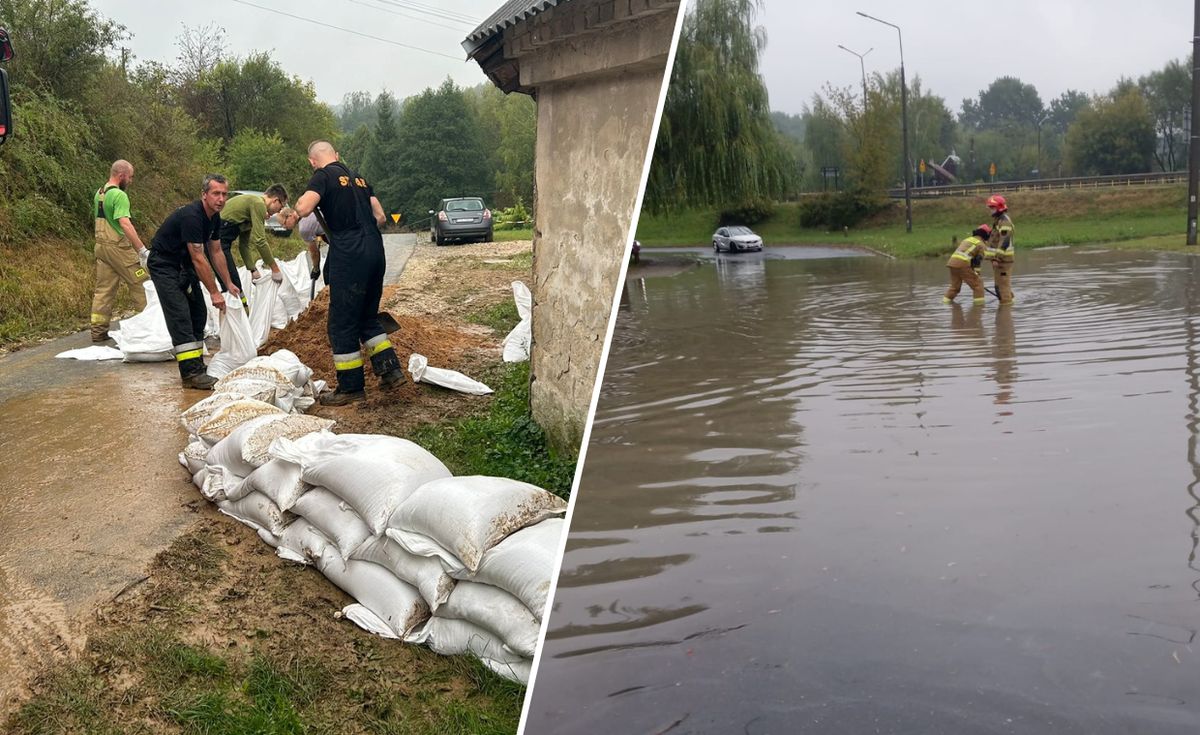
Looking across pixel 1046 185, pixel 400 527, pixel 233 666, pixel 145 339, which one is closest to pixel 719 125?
pixel 145 339

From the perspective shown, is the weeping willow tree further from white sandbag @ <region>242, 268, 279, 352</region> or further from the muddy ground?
the muddy ground

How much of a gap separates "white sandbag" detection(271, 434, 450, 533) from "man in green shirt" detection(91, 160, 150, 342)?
19.3ft

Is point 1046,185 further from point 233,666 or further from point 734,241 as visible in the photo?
point 233,666

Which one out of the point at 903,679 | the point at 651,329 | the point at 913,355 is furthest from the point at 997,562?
the point at 651,329

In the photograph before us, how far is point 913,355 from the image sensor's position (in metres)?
9.95

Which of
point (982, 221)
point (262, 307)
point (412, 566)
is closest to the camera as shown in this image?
point (412, 566)

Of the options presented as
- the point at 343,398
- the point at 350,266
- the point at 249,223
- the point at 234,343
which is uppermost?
the point at 249,223

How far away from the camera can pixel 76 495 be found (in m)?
5.54

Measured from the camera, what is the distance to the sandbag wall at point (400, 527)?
12.4 feet

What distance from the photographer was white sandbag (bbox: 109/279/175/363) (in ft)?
31.9

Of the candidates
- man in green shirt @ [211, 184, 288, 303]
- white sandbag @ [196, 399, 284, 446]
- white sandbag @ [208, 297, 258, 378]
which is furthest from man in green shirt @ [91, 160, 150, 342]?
white sandbag @ [196, 399, 284, 446]

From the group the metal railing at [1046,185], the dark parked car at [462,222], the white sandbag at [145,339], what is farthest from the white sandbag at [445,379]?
the metal railing at [1046,185]

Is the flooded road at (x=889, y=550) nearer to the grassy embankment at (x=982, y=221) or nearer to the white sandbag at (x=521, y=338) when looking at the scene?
the white sandbag at (x=521, y=338)

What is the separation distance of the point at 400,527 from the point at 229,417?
2.18m
